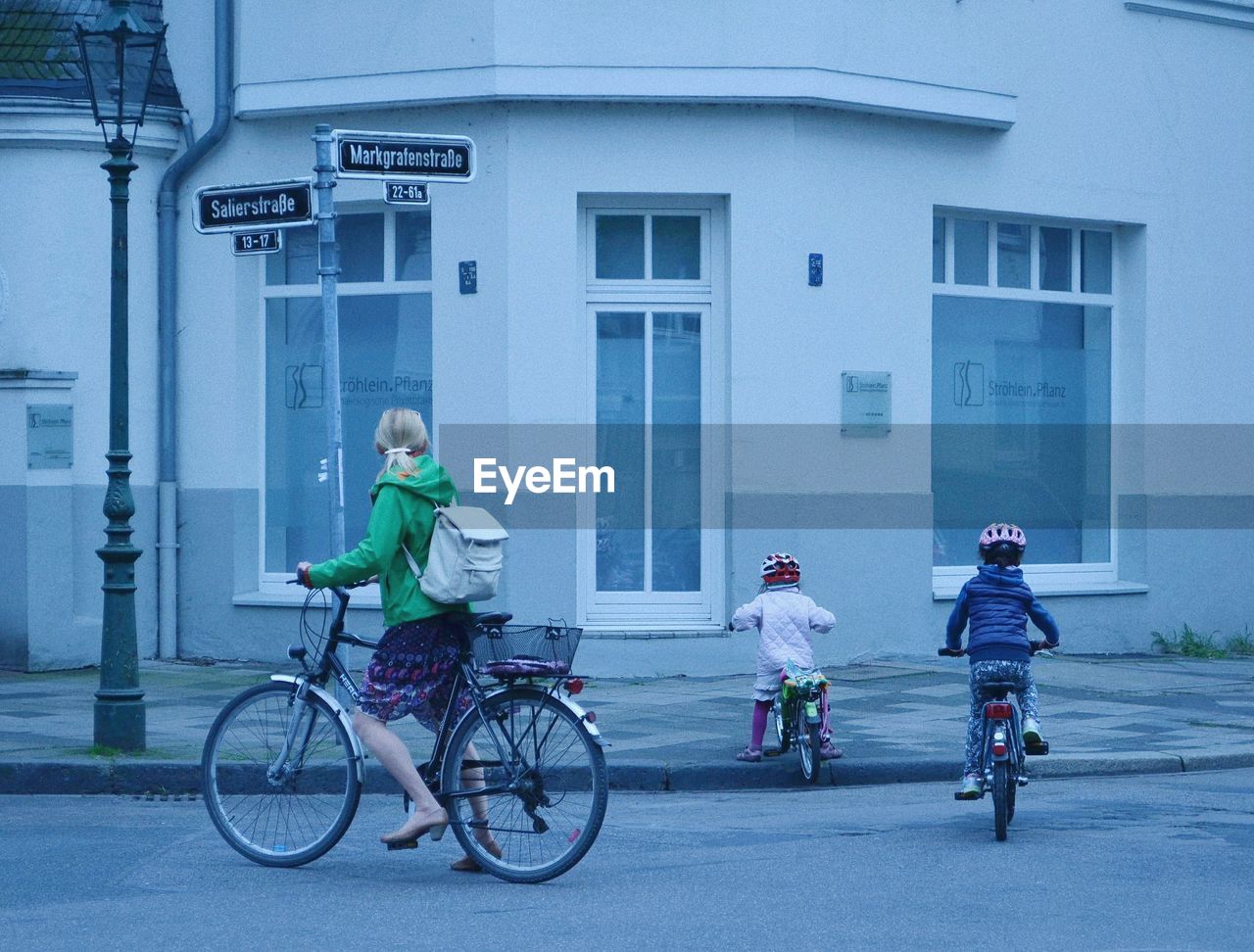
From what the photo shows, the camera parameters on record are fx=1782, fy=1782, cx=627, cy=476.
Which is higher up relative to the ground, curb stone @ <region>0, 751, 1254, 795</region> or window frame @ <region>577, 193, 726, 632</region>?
window frame @ <region>577, 193, 726, 632</region>

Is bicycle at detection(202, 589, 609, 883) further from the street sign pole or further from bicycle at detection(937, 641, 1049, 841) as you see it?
the street sign pole

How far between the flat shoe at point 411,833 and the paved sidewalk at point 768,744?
7.42 ft

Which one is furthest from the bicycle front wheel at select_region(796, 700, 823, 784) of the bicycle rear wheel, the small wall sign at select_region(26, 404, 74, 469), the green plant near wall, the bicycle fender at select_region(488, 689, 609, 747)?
the small wall sign at select_region(26, 404, 74, 469)

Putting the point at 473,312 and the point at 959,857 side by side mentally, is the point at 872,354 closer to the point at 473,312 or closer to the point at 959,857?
the point at 473,312

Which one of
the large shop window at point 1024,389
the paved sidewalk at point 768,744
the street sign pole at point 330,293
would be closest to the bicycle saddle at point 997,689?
the paved sidewalk at point 768,744

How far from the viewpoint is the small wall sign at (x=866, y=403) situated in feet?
44.3

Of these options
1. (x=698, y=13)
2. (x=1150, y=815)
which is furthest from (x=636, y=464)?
(x=1150, y=815)

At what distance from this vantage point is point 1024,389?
14.9 metres

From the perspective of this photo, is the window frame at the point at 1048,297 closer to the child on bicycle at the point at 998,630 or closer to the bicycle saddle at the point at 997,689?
the child on bicycle at the point at 998,630

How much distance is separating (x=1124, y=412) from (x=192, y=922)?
11.0 metres

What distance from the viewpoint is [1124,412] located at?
15.3m

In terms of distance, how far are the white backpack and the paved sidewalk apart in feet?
8.77

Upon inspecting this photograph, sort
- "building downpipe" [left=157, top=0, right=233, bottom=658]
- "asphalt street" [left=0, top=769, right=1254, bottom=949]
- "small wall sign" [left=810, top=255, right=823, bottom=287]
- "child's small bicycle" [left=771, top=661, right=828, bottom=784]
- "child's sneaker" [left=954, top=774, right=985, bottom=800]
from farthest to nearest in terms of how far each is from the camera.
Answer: "building downpipe" [left=157, top=0, right=233, bottom=658], "small wall sign" [left=810, top=255, right=823, bottom=287], "child's small bicycle" [left=771, top=661, right=828, bottom=784], "child's sneaker" [left=954, top=774, right=985, bottom=800], "asphalt street" [left=0, top=769, right=1254, bottom=949]

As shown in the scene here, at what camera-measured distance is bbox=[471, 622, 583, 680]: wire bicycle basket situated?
6887 millimetres
